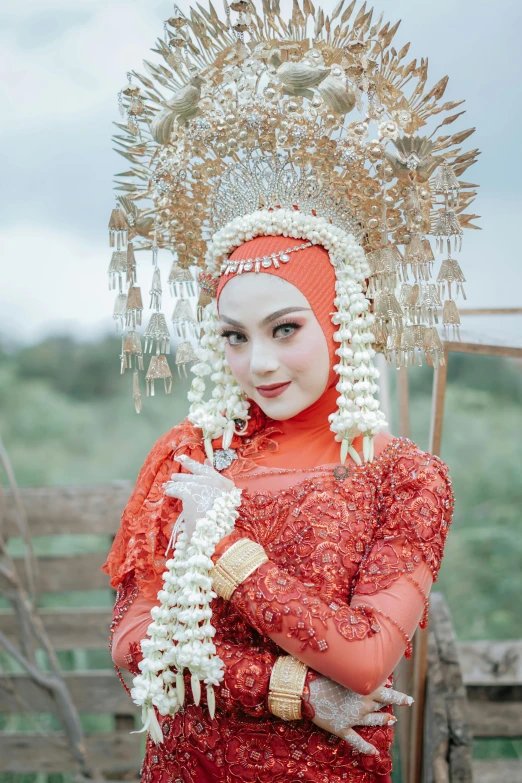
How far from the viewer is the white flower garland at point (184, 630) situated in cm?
134

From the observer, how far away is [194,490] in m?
1.43

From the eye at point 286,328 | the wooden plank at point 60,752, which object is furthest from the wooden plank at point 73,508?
the eye at point 286,328

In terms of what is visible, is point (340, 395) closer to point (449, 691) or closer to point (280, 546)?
point (280, 546)

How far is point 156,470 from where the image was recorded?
1562 millimetres

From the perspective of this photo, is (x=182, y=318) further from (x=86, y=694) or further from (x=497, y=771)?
(x=86, y=694)

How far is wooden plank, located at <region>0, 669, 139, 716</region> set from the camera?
10.4 feet

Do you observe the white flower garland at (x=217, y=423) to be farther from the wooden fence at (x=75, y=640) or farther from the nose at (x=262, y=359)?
the wooden fence at (x=75, y=640)

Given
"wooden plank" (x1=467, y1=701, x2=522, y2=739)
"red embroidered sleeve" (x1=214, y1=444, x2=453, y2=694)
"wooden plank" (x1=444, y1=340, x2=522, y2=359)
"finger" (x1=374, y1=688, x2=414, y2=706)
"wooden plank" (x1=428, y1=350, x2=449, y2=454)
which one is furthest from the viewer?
"wooden plank" (x1=467, y1=701, x2=522, y2=739)

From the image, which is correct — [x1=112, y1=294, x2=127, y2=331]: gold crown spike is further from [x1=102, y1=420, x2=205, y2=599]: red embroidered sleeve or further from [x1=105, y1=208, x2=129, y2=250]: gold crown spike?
[x1=102, y1=420, x2=205, y2=599]: red embroidered sleeve

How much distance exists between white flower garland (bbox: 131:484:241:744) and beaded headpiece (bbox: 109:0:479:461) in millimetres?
261

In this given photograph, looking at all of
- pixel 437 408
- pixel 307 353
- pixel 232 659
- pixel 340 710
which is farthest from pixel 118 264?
pixel 437 408

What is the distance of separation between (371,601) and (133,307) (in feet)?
2.46

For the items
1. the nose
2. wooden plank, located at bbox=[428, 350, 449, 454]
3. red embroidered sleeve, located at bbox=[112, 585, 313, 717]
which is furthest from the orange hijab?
wooden plank, located at bbox=[428, 350, 449, 454]

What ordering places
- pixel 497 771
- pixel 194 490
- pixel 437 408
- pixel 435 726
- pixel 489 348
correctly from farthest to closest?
pixel 497 771
pixel 437 408
pixel 435 726
pixel 489 348
pixel 194 490
